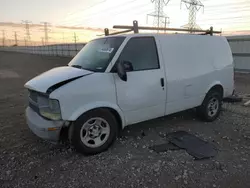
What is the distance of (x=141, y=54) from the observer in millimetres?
3980

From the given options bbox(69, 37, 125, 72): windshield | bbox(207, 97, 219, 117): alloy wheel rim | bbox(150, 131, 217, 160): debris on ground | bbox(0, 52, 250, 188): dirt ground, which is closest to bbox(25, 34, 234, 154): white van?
bbox(69, 37, 125, 72): windshield

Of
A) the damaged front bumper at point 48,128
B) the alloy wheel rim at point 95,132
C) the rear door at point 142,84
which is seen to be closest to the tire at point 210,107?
the rear door at point 142,84

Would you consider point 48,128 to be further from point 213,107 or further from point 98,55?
point 213,107

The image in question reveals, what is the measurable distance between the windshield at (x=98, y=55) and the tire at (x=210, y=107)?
8.12 ft

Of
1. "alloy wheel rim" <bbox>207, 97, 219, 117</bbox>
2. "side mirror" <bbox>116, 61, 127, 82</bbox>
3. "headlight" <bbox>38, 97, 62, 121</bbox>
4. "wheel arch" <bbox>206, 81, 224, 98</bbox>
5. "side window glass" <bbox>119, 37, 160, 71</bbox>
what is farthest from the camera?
"alloy wheel rim" <bbox>207, 97, 219, 117</bbox>

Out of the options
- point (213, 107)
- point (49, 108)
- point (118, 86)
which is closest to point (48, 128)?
point (49, 108)

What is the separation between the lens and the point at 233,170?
3.19 metres

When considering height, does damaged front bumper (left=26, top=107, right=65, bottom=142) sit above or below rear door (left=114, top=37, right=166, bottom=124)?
below

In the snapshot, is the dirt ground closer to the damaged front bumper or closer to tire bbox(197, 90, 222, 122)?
tire bbox(197, 90, 222, 122)

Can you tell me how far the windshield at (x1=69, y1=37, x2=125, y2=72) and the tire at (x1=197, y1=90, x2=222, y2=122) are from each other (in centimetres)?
247

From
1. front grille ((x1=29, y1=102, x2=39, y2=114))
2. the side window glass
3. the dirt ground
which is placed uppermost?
the side window glass

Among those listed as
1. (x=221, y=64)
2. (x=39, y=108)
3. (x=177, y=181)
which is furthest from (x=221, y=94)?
(x=39, y=108)

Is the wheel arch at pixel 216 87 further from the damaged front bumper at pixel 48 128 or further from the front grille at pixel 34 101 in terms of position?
the front grille at pixel 34 101

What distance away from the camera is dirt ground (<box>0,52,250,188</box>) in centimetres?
295
